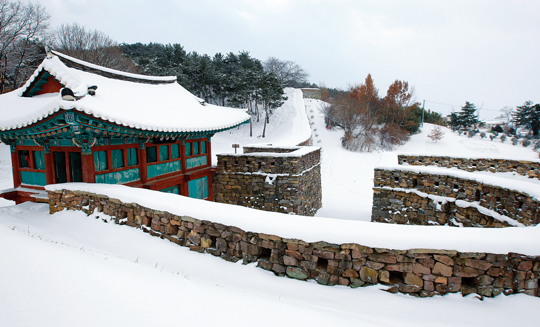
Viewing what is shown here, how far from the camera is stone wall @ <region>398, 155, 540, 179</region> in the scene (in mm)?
10602

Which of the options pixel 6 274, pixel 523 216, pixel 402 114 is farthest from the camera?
pixel 402 114

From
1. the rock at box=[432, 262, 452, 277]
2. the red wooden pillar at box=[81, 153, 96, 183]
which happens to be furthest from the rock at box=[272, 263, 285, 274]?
the red wooden pillar at box=[81, 153, 96, 183]

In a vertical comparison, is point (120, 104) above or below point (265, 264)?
above

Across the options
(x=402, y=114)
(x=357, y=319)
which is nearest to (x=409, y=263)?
(x=357, y=319)

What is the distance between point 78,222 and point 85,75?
15.2 ft

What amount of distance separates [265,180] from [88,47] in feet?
79.3

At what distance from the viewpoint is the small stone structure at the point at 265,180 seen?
11.1 metres

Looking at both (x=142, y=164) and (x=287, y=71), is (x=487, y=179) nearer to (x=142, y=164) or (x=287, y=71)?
(x=142, y=164)

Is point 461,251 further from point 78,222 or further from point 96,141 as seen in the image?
point 96,141

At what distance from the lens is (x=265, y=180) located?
11.3 meters

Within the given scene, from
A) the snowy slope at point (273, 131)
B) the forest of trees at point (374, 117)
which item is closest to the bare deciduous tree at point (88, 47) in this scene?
the snowy slope at point (273, 131)

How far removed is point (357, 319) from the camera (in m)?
3.09

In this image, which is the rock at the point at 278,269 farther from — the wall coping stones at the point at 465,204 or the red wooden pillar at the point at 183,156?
the red wooden pillar at the point at 183,156

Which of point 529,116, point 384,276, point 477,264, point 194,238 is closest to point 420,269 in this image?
point 384,276
